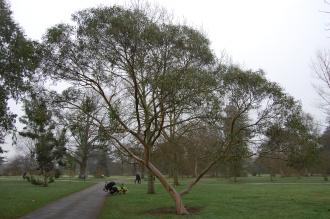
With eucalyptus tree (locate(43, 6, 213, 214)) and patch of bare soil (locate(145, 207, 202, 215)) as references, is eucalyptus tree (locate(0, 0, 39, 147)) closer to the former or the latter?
eucalyptus tree (locate(43, 6, 213, 214))

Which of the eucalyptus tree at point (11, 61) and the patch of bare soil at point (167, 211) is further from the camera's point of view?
the patch of bare soil at point (167, 211)

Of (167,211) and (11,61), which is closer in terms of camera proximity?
(11,61)

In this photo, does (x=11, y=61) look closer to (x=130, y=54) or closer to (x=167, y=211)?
(x=130, y=54)

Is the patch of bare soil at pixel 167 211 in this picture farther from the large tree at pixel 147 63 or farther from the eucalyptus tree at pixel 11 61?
the eucalyptus tree at pixel 11 61

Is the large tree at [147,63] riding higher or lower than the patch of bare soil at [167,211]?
higher

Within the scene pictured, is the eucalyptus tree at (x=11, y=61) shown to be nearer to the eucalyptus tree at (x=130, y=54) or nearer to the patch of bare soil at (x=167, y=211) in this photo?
the eucalyptus tree at (x=130, y=54)

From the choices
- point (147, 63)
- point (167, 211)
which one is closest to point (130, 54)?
point (147, 63)

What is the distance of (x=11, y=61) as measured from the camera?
18281 millimetres

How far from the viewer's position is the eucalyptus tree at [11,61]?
59.9 feet

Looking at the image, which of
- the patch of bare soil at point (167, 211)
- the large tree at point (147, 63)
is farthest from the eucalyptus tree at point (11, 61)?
the patch of bare soil at point (167, 211)

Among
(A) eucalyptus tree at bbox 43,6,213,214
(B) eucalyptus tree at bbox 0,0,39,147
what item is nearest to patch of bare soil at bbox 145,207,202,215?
(A) eucalyptus tree at bbox 43,6,213,214

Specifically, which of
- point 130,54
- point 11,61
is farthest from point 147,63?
point 11,61

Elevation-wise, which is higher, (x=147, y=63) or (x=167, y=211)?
(x=147, y=63)

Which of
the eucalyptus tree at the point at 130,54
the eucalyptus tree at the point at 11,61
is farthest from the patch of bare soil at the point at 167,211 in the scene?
the eucalyptus tree at the point at 11,61
